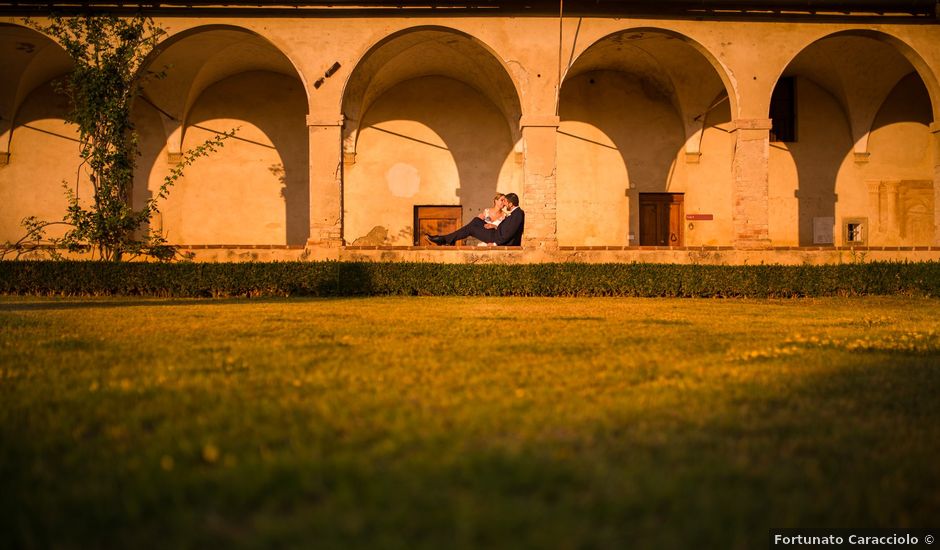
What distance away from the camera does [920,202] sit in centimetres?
1900

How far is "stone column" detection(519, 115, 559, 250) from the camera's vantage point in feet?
45.3

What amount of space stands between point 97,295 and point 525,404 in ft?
37.0

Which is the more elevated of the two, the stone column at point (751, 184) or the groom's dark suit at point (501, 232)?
the stone column at point (751, 184)

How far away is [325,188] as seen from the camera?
45.2 ft

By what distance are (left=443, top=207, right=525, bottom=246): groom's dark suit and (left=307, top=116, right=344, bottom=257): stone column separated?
2308 mm

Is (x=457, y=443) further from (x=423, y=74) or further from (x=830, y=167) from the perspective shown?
(x=830, y=167)

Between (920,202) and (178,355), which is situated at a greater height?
(920,202)

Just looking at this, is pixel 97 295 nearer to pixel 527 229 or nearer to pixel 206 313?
pixel 206 313

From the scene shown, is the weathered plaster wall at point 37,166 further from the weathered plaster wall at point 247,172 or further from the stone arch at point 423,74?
the stone arch at point 423,74

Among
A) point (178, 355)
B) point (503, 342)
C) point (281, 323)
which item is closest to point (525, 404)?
point (503, 342)

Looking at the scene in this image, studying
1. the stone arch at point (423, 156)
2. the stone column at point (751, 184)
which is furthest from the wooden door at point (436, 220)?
the stone column at point (751, 184)

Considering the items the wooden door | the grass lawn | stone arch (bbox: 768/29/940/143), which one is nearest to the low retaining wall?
stone arch (bbox: 768/29/940/143)

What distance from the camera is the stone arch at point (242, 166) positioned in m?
18.7

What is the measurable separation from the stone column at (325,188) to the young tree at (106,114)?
6.68ft
